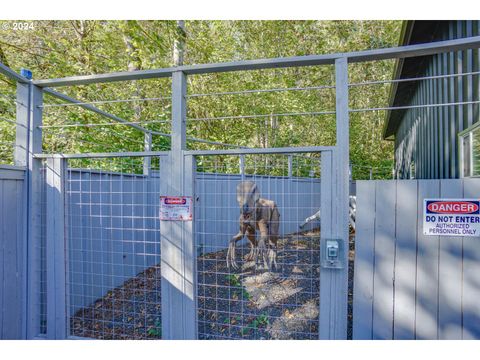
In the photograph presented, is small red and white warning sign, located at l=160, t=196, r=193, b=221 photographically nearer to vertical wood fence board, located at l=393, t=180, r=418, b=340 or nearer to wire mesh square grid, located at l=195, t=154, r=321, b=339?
wire mesh square grid, located at l=195, t=154, r=321, b=339

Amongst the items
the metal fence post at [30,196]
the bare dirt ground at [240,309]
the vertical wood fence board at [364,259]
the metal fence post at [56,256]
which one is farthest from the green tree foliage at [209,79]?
the vertical wood fence board at [364,259]

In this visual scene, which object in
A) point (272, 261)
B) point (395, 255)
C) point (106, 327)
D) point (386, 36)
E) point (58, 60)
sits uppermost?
point (386, 36)

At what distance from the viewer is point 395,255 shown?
2158 millimetres

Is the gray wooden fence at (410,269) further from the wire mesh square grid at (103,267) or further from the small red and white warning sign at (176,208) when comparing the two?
the wire mesh square grid at (103,267)

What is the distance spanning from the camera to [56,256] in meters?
2.83

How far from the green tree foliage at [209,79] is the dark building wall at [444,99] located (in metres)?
2.79

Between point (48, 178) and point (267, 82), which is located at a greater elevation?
point (267, 82)

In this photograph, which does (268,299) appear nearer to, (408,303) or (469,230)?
(408,303)

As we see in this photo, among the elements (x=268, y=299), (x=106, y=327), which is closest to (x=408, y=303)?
(x=268, y=299)

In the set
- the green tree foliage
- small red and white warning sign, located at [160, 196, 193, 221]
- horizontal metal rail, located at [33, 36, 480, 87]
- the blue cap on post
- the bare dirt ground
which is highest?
the green tree foliage

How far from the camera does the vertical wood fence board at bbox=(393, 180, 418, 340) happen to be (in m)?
2.12

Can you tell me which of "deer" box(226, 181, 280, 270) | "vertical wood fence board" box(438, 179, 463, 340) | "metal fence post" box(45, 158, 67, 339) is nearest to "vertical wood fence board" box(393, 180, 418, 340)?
"vertical wood fence board" box(438, 179, 463, 340)

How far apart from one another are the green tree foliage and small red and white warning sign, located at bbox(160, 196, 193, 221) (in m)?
3.54

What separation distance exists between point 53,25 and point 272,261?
29.8 feet
